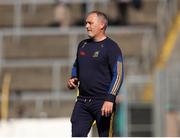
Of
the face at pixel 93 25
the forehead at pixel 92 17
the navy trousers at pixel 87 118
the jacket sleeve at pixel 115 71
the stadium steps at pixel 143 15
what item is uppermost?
the stadium steps at pixel 143 15

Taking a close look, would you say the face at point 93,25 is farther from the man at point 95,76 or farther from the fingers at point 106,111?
the fingers at point 106,111

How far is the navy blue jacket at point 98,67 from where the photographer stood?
7012 millimetres

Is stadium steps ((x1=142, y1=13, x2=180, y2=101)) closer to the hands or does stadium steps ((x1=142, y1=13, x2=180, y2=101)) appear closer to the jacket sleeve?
the jacket sleeve

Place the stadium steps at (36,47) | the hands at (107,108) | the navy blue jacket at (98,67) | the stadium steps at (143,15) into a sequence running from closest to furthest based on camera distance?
1. the hands at (107,108)
2. the navy blue jacket at (98,67)
3. the stadium steps at (36,47)
4. the stadium steps at (143,15)

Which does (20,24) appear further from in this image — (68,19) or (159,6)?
(159,6)

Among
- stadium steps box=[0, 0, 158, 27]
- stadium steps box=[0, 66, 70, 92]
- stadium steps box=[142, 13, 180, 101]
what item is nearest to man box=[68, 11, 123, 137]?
stadium steps box=[142, 13, 180, 101]

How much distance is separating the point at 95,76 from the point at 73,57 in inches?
413

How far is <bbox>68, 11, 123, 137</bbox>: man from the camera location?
7.03 m

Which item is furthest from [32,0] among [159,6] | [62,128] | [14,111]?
[62,128]

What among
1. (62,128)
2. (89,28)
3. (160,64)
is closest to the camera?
(89,28)

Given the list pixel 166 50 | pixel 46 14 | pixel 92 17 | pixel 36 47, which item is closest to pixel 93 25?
pixel 92 17

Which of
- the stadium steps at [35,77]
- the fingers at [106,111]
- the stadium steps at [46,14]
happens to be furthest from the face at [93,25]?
the stadium steps at [46,14]

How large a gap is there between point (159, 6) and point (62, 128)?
32.1 ft

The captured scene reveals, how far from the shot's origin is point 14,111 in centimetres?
1562
